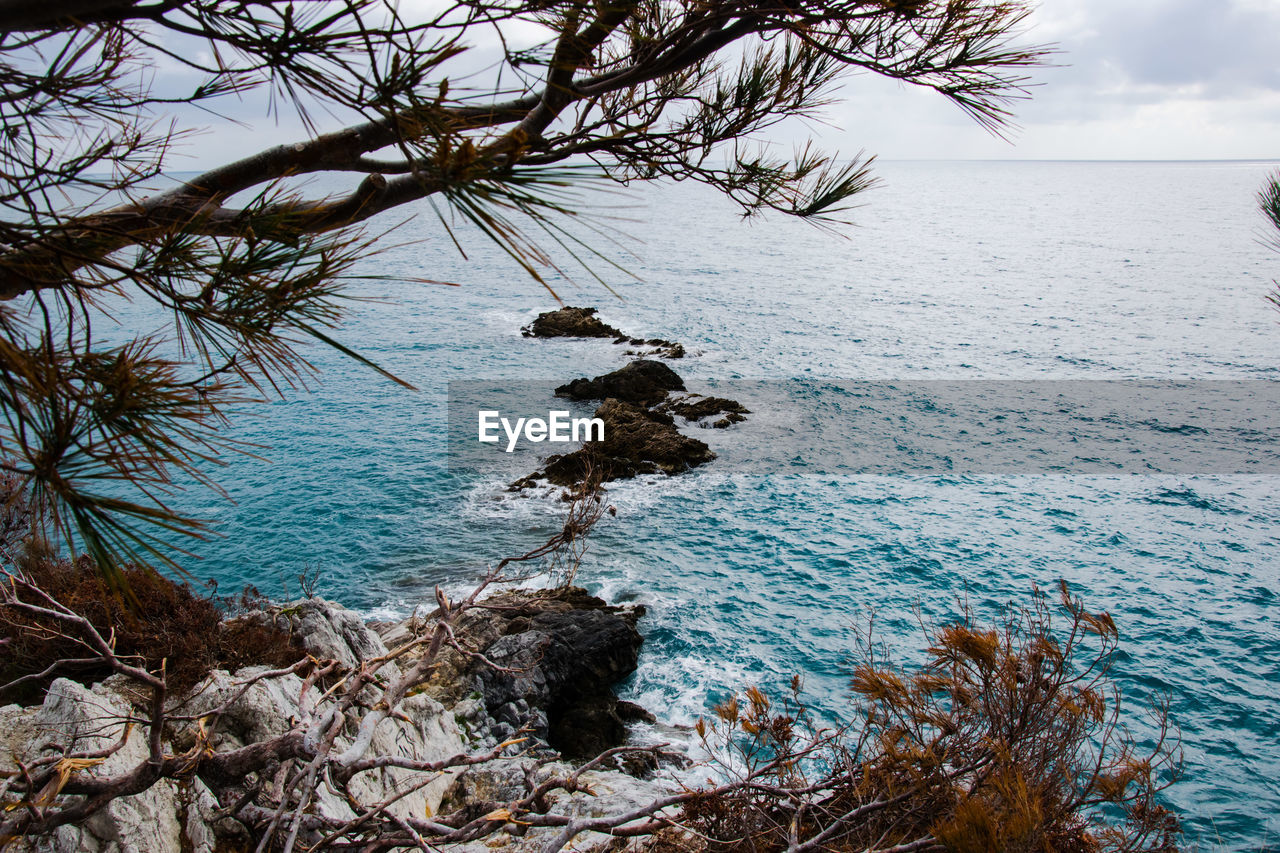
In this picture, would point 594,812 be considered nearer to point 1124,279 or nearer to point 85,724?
point 85,724

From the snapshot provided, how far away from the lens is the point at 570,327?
37812 mm

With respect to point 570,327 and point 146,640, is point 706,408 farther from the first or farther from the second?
point 146,640

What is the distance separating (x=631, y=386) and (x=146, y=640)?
20.4 m

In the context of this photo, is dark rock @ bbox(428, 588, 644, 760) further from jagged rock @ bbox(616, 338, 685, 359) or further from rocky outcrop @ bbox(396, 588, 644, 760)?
jagged rock @ bbox(616, 338, 685, 359)

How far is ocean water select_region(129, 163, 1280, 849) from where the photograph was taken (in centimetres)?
1383

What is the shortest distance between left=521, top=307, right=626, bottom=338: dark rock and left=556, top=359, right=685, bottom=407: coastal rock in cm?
908

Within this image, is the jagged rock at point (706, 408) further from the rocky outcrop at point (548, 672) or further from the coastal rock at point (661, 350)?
the rocky outcrop at point (548, 672)

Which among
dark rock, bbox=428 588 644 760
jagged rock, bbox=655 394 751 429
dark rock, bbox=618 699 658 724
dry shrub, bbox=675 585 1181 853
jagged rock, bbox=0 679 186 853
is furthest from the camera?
jagged rock, bbox=655 394 751 429

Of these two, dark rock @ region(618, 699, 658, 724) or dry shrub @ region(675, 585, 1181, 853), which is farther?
dark rock @ region(618, 699, 658, 724)

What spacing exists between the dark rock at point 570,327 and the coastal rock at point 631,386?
908cm

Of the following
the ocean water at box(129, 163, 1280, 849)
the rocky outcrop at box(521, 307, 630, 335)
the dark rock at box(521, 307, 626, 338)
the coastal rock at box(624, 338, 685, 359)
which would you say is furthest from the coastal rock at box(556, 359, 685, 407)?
the dark rock at box(521, 307, 626, 338)

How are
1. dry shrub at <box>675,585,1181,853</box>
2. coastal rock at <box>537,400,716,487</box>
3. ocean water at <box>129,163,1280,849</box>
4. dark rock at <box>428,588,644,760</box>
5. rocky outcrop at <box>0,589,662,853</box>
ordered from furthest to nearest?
coastal rock at <box>537,400,716,487</box> < ocean water at <box>129,163,1280,849</box> < dark rock at <box>428,588,644,760</box> < rocky outcrop at <box>0,589,662,853</box> < dry shrub at <box>675,585,1181,853</box>

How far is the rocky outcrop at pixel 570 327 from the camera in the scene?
37438 millimetres

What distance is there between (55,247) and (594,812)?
788cm
